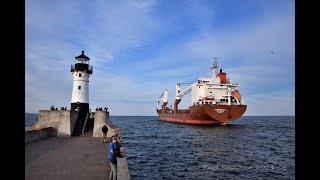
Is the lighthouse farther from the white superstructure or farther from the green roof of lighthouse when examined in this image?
the white superstructure

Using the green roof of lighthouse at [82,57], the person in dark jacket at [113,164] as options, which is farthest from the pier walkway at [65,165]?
the green roof of lighthouse at [82,57]

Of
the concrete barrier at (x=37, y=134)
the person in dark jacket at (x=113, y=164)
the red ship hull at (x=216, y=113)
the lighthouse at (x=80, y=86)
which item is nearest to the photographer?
the person in dark jacket at (x=113, y=164)

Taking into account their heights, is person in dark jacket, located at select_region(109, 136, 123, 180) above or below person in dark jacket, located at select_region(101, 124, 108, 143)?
above

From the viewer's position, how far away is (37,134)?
17656mm

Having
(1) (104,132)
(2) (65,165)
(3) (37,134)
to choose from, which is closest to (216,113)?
(1) (104,132)

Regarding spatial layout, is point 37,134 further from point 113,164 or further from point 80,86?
point 113,164

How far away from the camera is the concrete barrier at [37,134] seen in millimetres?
16130

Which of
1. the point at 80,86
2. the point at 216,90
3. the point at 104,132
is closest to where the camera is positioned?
the point at 104,132

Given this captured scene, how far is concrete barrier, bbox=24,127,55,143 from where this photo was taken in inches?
Answer: 635

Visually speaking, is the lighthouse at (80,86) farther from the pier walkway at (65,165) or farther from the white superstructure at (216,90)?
the white superstructure at (216,90)

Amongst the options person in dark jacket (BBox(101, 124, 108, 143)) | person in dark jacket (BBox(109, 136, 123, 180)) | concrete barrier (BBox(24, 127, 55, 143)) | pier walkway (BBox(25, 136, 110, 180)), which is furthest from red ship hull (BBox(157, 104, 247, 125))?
person in dark jacket (BBox(109, 136, 123, 180))

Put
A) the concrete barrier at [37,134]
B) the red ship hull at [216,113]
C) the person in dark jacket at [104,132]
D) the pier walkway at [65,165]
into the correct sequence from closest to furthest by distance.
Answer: the pier walkway at [65,165], the concrete barrier at [37,134], the person in dark jacket at [104,132], the red ship hull at [216,113]
